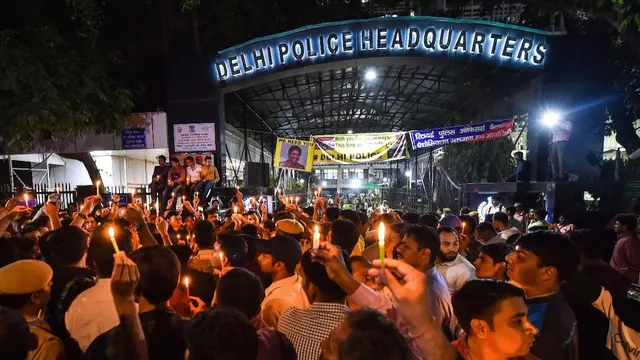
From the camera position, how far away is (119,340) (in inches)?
71.4

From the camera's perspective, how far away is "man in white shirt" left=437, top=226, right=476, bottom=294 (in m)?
3.72

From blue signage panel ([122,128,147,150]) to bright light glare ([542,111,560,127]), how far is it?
1209 centimetres

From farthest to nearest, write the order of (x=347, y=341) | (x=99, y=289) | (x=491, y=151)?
(x=491, y=151) → (x=99, y=289) → (x=347, y=341)

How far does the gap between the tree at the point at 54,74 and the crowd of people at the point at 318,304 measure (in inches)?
278

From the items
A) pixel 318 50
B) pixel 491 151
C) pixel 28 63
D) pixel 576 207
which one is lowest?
pixel 576 207

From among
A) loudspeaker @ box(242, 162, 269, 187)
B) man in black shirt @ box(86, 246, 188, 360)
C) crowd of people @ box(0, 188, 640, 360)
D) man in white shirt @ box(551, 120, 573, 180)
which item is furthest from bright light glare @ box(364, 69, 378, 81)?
man in black shirt @ box(86, 246, 188, 360)

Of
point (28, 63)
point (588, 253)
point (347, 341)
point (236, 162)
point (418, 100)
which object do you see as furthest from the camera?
point (236, 162)

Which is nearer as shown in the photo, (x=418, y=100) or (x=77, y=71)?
(x=77, y=71)

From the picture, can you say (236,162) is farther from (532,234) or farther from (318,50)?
(532,234)

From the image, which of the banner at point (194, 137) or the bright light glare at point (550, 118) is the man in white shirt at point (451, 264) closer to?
the bright light glare at point (550, 118)

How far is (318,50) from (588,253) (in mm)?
8783

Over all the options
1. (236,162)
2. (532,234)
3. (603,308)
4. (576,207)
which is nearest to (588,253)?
(603,308)

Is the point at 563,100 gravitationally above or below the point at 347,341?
above

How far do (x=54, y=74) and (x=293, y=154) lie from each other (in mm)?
7117
